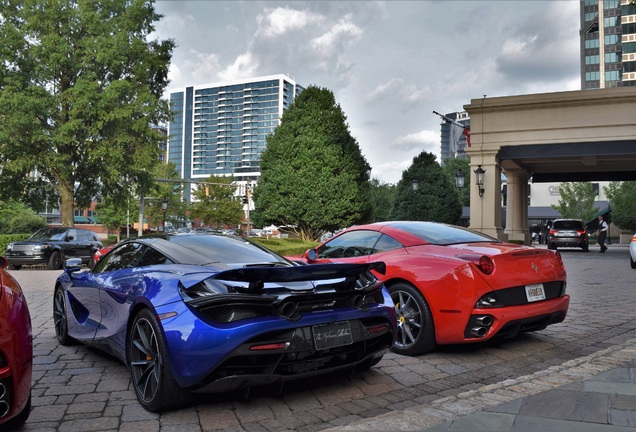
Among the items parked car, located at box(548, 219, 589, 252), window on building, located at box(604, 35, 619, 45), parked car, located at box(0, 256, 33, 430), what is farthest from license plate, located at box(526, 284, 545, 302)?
window on building, located at box(604, 35, 619, 45)

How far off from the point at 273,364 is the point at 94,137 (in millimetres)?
24825

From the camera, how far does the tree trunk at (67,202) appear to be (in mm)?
26164

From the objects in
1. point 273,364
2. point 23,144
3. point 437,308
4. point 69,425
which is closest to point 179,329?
point 273,364

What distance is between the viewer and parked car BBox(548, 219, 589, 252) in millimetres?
28594

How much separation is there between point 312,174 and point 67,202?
13894 mm

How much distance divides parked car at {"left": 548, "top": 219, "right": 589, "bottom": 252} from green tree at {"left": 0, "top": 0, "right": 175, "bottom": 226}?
856 inches

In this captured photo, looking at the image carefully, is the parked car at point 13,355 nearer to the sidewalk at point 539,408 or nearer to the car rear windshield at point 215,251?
the car rear windshield at point 215,251

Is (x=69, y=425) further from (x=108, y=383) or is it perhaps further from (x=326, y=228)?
(x=326, y=228)

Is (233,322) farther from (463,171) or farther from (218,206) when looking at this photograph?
(463,171)

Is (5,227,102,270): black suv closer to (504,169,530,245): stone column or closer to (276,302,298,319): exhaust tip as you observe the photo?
(276,302,298,319): exhaust tip

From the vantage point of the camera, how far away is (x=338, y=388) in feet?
13.6

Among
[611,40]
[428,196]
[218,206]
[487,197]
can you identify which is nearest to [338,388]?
[487,197]

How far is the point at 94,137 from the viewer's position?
25.5 metres

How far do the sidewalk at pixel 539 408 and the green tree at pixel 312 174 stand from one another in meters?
28.9
